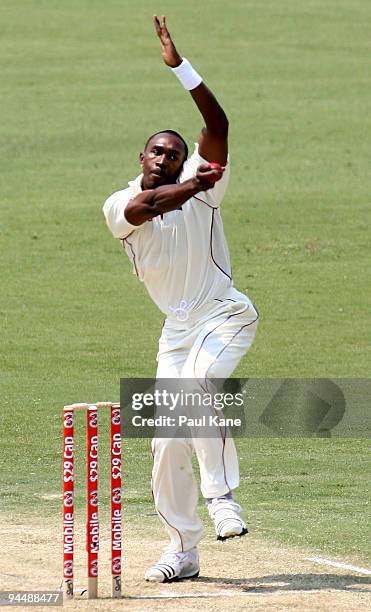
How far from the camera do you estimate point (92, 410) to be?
25.6 feet

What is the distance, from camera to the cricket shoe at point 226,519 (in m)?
8.00

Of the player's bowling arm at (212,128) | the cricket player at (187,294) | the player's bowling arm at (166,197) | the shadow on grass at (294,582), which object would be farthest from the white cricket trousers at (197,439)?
the player's bowling arm at (212,128)

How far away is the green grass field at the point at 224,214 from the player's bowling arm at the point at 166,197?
103 inches

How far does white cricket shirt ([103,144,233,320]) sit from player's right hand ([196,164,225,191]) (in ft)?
1.80

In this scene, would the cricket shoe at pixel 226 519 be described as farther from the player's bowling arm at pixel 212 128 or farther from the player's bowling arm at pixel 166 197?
the player's bowling arm at pixel 212 128

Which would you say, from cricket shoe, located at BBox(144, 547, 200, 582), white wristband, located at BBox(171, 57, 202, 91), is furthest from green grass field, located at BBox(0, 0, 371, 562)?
white wristband, located at BBox(171, 57, 202, 91)

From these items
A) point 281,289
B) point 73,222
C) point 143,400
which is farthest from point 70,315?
point 143,400

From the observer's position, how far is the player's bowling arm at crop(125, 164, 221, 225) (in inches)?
308

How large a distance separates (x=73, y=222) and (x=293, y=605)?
17210mm

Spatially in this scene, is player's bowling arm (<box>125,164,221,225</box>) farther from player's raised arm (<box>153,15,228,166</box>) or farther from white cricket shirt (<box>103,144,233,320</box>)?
player's raised arm (<box>153,15,228,166</box>)

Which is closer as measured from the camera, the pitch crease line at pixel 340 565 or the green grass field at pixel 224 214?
the pitch crease line at pixel 340 565

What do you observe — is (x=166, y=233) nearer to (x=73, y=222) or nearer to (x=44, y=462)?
(x=44, y=462)

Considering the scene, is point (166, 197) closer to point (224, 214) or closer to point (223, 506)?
point (223, 506)

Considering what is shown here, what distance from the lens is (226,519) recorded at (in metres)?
8.08
